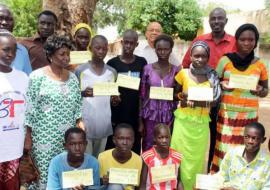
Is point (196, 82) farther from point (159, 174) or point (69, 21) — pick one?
point (69, 21)

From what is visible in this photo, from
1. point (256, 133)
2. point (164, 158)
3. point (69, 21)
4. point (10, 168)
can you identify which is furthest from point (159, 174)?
point (69, 21)

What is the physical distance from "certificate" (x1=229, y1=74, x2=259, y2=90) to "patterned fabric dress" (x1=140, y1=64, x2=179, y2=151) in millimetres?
697

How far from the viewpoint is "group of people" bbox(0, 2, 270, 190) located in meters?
3.70

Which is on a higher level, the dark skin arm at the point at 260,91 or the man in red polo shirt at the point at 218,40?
the man in red polo shirt at the point at 218,40

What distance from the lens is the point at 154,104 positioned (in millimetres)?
4598

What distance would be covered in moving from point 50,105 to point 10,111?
47cm

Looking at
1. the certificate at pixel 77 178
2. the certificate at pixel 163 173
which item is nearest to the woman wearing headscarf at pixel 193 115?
the certificate at pixel 163 173

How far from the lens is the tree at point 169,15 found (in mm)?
19141

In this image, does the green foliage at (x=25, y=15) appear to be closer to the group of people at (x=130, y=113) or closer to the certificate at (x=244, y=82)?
the group of people at (x=130, y=113)

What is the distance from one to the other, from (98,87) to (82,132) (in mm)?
662

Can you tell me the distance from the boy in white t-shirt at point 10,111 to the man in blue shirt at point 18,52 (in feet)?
2.23

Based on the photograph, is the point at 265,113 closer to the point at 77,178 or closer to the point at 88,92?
the point at 88,92

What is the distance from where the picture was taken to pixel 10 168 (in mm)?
3504

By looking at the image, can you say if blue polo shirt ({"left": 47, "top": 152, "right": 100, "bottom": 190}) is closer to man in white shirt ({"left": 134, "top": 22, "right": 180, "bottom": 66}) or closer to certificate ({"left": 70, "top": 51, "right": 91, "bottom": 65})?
certificate ({"left": 70, "top": 51, "right": 91, "bottom": 65})
